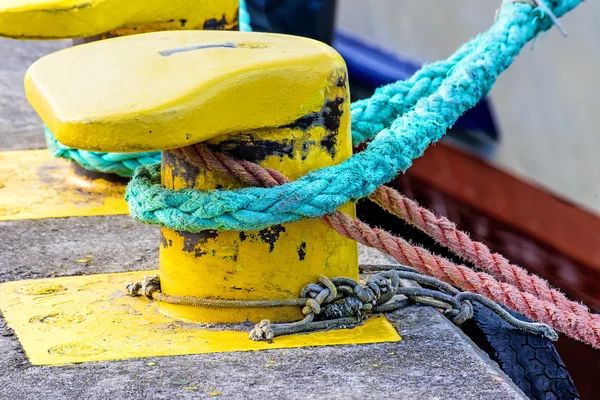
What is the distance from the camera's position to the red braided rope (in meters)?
1.49

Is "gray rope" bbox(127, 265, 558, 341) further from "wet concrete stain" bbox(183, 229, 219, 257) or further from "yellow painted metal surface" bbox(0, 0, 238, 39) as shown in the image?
"yellow painted metal surface" bbox(0, 0, 238, 39)

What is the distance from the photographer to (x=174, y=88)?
1366 mm

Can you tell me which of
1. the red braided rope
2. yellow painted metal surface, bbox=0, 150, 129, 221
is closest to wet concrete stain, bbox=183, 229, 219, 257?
the red braided rope

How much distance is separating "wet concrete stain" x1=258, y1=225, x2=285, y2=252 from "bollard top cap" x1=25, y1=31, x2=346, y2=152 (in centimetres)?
18

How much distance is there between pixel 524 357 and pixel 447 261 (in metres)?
0.26

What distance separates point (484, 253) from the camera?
1600 mm

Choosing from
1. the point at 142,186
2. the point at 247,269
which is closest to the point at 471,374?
the point at 247,269

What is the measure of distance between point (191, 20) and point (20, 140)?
2.61 feet

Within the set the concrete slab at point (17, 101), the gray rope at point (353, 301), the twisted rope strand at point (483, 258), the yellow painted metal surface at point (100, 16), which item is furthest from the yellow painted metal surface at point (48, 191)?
the twisted rope strand at point (483, 258)

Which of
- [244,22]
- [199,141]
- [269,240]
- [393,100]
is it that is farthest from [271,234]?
[244,22]

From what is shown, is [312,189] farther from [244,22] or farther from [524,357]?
[244,22]

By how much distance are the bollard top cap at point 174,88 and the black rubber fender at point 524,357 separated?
0.57 m

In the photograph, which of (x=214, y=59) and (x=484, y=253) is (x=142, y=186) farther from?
(x=484, y=253)

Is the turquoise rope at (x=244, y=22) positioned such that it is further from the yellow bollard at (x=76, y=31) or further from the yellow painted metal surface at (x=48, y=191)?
the yellow painted metal surface at (x=48, y=191)
